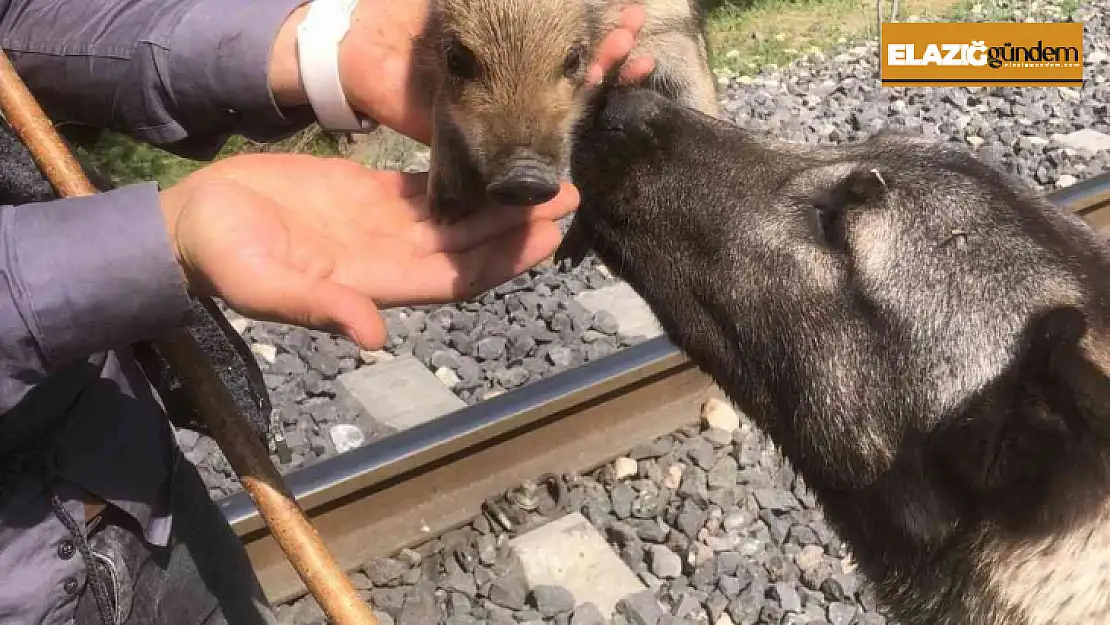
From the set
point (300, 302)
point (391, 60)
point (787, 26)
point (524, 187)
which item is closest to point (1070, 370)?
point (524, 187)

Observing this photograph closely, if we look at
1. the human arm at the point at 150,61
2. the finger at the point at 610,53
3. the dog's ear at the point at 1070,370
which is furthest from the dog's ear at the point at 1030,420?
the human arm at the point at 150,61

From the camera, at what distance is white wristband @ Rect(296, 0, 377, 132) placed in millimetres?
2303

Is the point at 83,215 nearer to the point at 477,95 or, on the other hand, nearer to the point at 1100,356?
the point at 477,95

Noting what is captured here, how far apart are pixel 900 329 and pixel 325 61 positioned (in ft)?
4.81

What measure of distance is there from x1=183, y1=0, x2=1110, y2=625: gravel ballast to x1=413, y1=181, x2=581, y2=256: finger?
1.46 meters

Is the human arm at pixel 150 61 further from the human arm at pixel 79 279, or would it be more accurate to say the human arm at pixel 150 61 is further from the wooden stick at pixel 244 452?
the human arm at pixel 79 279

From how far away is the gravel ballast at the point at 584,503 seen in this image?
3.20 meters

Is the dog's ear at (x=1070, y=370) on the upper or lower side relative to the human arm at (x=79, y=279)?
lower

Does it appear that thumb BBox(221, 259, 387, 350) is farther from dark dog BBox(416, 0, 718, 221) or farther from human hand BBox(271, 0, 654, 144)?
human hand BBox(271, 0, 654, 144)

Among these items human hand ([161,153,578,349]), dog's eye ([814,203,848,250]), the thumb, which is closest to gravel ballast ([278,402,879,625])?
dog's eye ([814,203,848,250])

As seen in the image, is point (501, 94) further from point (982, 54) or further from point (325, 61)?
point (982, 54)

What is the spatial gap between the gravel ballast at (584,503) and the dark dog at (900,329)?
58cm

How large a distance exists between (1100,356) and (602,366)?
1.92 meters

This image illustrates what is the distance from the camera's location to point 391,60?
2.54m
